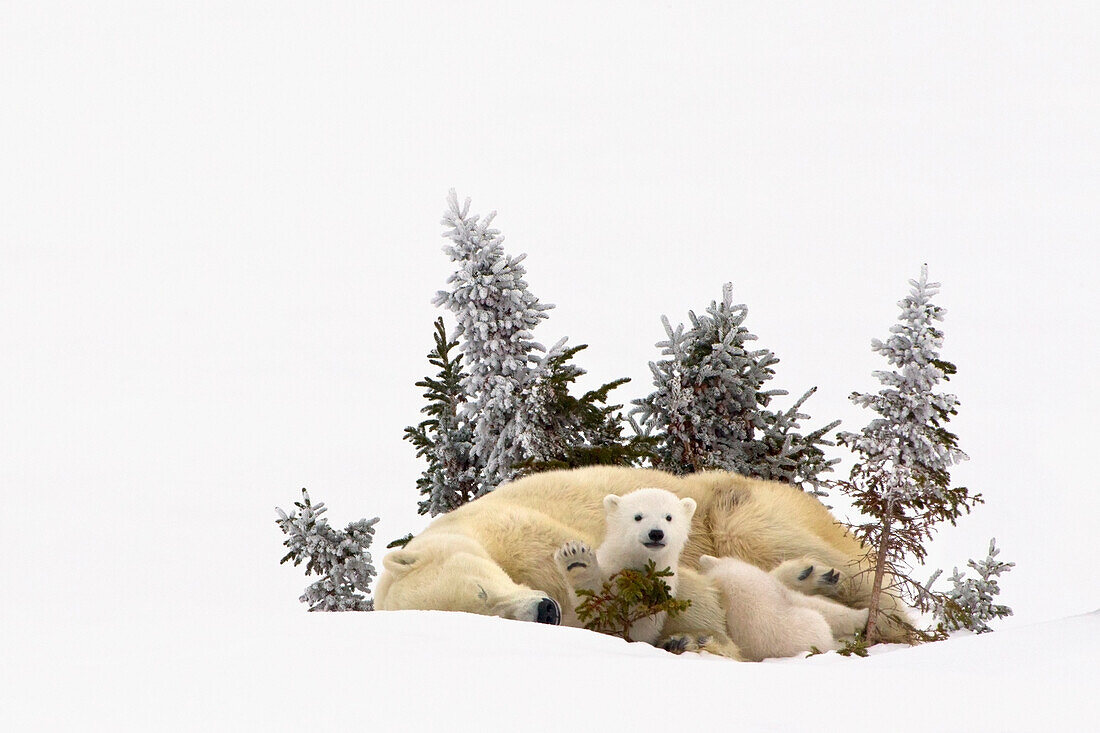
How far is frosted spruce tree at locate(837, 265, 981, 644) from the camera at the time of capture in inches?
257

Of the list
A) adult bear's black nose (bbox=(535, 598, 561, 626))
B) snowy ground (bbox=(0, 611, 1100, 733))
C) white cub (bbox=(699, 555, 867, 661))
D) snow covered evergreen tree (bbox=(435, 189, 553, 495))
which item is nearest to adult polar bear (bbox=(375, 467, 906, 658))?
adult bear's black nose (bbox=(535, 598, 561, 626))

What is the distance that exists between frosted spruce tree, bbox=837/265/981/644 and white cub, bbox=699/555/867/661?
0.27 m

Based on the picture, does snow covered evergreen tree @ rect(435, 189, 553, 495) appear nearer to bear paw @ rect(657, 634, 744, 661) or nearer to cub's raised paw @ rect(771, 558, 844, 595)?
cub's raised paw @ rect(771, 558, 844, 595)

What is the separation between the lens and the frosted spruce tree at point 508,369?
8852mm

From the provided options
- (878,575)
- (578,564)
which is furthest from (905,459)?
(578,564)

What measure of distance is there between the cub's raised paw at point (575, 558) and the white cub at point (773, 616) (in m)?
0.88

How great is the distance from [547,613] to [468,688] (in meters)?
2.52

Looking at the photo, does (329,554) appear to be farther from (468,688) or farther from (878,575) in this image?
(468,688)

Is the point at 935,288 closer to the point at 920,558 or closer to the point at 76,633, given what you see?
the point at 920,558

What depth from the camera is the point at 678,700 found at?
305 centimetres

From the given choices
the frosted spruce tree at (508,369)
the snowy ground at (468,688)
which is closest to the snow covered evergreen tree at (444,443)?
the frosted spruce tree at (508,369)

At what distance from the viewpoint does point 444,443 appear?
31.9 ft

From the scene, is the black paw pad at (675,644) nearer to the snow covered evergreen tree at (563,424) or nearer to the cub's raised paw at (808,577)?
the cub's raised paw at (808,577)

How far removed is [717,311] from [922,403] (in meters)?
2.91
